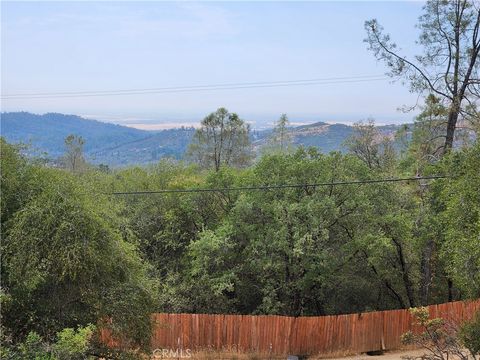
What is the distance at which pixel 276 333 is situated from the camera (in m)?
14.2

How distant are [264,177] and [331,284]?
4.37 meters

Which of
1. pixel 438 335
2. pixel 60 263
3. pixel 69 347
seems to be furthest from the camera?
pixel 438 335

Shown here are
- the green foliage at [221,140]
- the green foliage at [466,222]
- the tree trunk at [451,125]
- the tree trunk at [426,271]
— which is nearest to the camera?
the green foliage at [466,222]

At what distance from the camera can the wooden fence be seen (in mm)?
14203

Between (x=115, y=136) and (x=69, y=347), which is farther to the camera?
(x=115, y=136)

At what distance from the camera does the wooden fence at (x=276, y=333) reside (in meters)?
14.2

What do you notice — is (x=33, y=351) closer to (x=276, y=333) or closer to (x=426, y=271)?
(x=276, y=333)

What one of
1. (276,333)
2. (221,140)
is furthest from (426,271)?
(221,140)

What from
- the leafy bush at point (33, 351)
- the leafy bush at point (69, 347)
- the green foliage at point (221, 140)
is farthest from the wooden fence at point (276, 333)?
the green foliage at point (221, 140)

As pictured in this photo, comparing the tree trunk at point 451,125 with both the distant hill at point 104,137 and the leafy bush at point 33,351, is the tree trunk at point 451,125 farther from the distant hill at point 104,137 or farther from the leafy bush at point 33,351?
the distant hill at point 104,137

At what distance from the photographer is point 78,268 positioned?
9305 mm

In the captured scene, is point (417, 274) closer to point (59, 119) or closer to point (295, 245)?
point (295, 245)

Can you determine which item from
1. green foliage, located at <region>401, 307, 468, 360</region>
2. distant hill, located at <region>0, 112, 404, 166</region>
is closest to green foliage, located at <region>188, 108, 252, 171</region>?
distant hill, located at <region>0, 112, 404, 166</region>

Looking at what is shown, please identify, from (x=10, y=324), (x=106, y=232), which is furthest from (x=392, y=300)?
(x=10, y=324)
